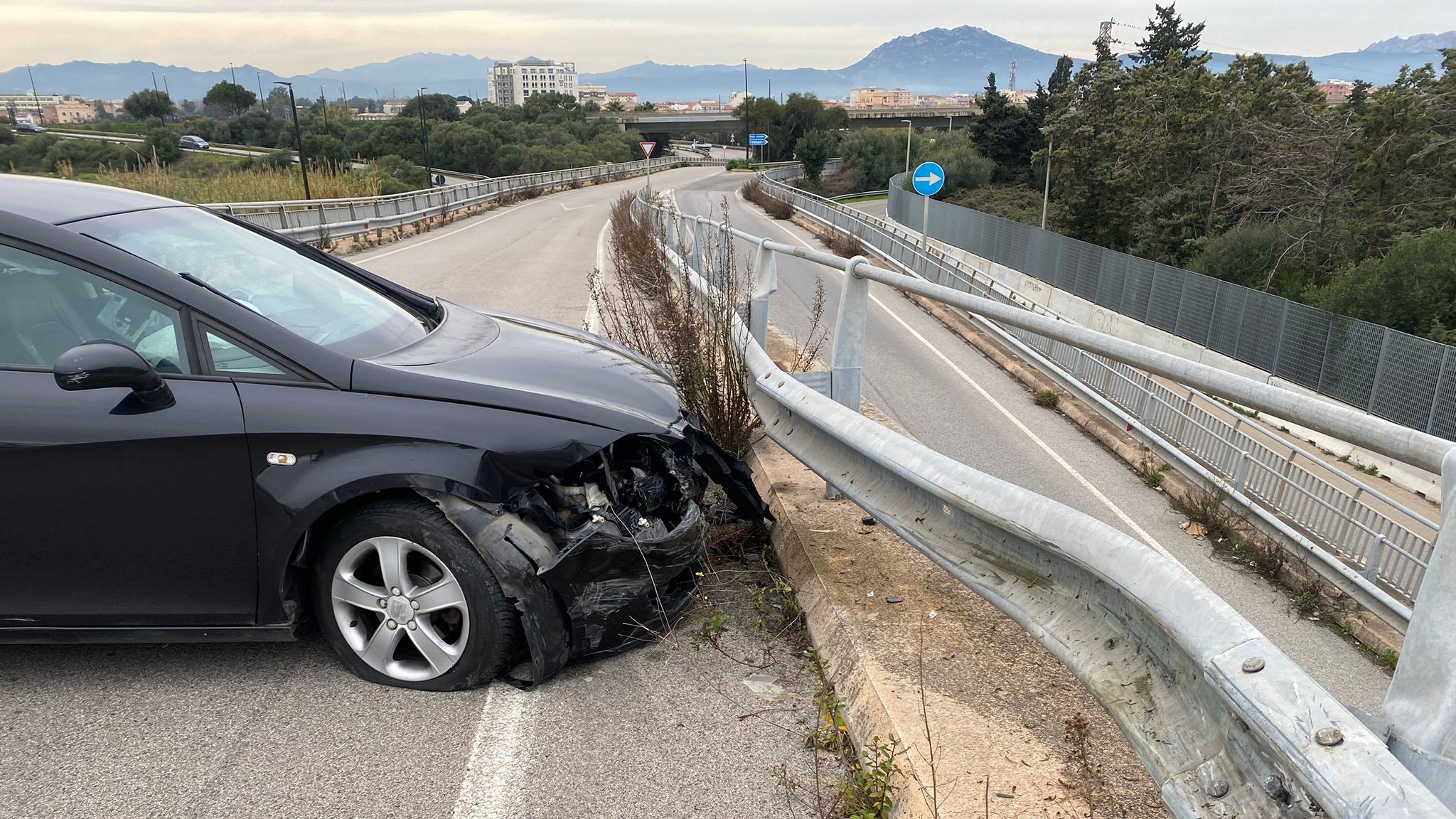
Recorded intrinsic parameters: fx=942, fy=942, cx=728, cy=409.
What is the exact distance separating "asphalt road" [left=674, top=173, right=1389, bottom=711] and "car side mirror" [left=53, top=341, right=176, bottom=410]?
7.04 meters

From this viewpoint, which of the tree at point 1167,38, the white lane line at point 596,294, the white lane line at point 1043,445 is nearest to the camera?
the white lane line at point 596,294

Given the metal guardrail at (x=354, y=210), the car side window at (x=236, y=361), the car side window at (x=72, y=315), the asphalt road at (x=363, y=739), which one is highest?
the car side window at (x=72, y=315)

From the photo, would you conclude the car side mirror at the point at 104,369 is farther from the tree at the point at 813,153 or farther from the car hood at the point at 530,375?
the tree at the point at 813,153

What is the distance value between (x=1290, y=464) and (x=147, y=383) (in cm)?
1012

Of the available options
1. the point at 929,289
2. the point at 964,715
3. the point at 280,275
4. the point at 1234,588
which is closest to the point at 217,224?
the point at 280,275

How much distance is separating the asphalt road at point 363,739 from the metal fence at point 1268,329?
18.3m

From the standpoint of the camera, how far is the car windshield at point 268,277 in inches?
138

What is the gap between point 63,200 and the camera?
11.9 ft

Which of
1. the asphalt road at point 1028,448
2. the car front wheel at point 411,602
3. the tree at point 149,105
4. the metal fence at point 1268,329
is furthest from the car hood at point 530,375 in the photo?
the tree at point 149,105

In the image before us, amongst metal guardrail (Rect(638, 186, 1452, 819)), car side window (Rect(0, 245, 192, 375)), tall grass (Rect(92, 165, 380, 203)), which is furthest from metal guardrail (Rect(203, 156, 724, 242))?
metal guardrail (Rect(638, 186, 1452, 819))

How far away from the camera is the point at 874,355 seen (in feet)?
58.1

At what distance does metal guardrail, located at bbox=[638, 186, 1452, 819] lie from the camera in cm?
146

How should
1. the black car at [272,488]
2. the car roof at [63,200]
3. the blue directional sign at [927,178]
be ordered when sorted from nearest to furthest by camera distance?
1. the black car at [272,488]
2. the car roof at [63,200]
3. the blue directional sign at [927,178]

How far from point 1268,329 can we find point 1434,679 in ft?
77.3
